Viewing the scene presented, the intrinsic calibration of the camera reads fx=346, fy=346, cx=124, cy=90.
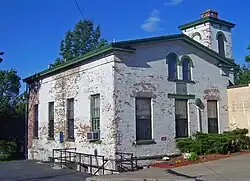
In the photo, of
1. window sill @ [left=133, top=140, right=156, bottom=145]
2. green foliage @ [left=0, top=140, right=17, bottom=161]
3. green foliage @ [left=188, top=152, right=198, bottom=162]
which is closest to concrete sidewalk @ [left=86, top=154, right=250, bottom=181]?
green foliage @ [left=188, top=152, right=198, bottom=162]

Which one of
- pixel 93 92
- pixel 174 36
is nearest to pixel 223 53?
pixel 174 36

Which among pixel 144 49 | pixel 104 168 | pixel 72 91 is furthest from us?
pixel 72 91

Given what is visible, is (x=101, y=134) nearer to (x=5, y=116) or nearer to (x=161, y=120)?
(x=161, y=120)

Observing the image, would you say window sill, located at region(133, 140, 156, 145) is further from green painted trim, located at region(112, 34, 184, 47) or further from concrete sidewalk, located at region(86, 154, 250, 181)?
green painted trim, located at region(112, 34, 184, 47)

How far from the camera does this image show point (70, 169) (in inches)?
726

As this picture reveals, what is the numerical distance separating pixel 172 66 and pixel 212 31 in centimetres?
924

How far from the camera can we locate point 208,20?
26125 millimetres

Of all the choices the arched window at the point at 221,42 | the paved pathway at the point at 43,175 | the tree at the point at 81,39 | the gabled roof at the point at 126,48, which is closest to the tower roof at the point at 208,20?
the arched window at the point at 221,42

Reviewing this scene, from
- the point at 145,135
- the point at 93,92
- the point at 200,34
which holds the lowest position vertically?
the point at 145,135

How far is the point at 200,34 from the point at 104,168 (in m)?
14.9

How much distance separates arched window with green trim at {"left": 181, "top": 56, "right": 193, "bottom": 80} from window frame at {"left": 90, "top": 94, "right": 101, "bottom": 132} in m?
4.97

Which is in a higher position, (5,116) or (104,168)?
(5,116)

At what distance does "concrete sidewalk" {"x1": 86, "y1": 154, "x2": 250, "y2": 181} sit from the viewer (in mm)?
11898

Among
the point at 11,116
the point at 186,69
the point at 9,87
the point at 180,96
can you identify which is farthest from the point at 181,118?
the point at 9,87
